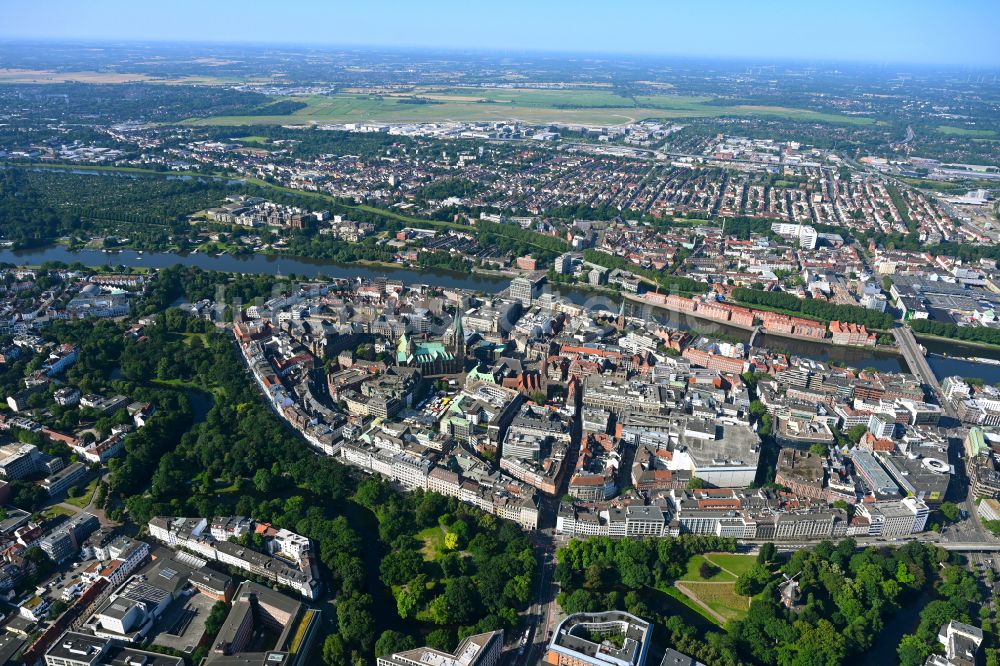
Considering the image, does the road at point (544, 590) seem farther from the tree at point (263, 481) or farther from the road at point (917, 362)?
the road at point (917, 362)

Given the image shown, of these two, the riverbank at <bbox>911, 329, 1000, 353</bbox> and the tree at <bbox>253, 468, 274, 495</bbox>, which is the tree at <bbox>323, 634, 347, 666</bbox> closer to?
the tree at <bbox>253, 468, 274, 495</bbox>

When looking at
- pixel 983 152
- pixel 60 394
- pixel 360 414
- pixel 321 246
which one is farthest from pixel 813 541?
pixel 983 152

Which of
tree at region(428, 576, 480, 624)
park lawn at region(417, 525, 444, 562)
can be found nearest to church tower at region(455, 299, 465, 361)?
park lawn at region(417, 525, 444, 562)

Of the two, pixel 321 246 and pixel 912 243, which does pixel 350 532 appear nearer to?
pixel 321 246

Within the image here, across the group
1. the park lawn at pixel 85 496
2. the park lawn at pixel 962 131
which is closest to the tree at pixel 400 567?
the park lawn at pixel 85 496

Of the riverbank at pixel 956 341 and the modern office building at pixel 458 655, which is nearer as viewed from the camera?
the modern office building at pixel 458 655

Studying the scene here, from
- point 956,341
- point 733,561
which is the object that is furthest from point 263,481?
point 956,341

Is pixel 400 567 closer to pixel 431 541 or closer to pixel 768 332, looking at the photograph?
pixel 431 541

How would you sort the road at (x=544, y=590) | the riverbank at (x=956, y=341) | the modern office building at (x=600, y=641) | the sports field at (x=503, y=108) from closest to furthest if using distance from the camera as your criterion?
the modern office building at (x=600, y=641) < the road at (x=544, y=590) < the riverbank at (x=956, y=341) < the sports field at (x=503, y=108)
